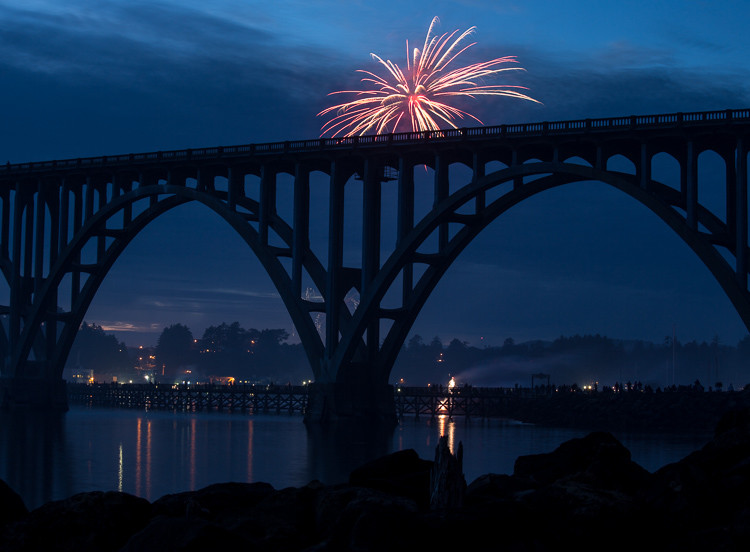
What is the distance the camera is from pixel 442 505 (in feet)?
69.6

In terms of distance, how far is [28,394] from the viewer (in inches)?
3479

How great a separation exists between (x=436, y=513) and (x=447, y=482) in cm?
175

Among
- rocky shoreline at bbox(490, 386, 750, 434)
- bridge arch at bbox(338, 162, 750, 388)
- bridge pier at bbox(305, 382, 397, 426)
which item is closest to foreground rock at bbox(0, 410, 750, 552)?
bridge arch at bbox(338, 162, 750, 388)

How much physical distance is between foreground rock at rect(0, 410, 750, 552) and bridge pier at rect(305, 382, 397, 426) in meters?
43.2

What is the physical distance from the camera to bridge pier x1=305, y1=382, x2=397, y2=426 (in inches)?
2719

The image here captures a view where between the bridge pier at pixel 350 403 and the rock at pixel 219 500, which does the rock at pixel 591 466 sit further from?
the bridge pier at pixel 350 403

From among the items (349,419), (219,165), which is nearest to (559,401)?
(349,419)

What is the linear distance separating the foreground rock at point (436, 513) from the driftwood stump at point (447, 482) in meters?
0.03

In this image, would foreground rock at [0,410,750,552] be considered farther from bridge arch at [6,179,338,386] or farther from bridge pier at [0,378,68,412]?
bridge pier at [0,378,68,412]

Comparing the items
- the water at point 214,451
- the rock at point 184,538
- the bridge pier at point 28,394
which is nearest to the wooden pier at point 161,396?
the bridge pier at point 28,394

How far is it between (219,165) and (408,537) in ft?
193

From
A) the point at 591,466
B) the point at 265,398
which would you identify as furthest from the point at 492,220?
the point at 265,398

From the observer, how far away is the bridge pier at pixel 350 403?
6906 centimetres

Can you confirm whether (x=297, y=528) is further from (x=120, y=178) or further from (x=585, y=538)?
(x=120, y=178)
